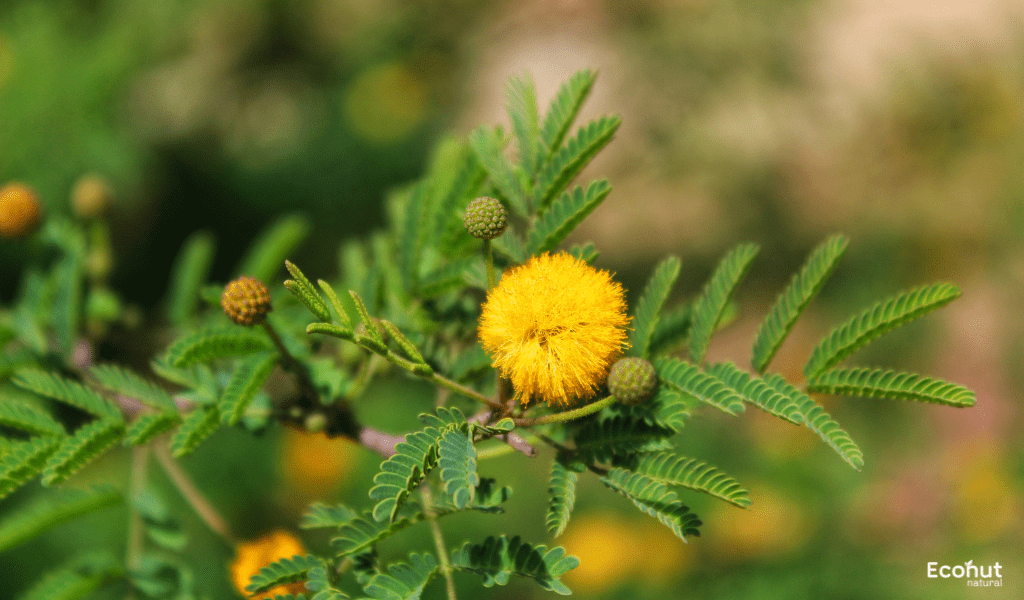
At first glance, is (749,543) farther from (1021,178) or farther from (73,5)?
(73,5)

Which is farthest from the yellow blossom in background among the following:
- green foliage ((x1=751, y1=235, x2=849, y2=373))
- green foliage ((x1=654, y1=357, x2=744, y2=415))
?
green foliage ((x1=751, y1=235, x2=849, y2=373))

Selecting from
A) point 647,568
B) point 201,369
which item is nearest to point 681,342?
point 201,369

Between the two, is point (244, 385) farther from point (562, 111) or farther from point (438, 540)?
point (562, 111)

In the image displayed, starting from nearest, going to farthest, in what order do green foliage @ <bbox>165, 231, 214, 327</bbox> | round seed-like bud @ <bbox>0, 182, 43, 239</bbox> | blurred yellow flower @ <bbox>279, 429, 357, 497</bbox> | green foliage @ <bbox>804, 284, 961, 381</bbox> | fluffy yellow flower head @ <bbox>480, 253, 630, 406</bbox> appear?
fluffy yellow flower head @ <bbox>480, 253, 630, 406</bbox> < green foliage @ <bbox>804, 284, 961, 381</bbox> < round seed-like bud @ <bbox>0, 182, 43, 239</bbox> < green foliage @ <bbox>165, 231, 214, 327</bbox> < blurred yellow flower @ <bbox>279, 429, 357, 497</bbox>

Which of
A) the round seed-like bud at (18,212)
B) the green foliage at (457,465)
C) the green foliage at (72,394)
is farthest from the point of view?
the round seed-like bud at (18,212)

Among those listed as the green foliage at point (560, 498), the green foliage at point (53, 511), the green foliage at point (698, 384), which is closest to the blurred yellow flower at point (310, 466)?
the green foliage at point (53, 511)

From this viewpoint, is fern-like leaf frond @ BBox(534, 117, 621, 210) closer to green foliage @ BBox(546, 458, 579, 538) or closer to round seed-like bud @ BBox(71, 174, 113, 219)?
green foliage @ BBox(546, 458, 579, 538)

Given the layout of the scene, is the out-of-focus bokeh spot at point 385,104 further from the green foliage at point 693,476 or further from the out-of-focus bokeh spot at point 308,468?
the green foliage at point 693,476
